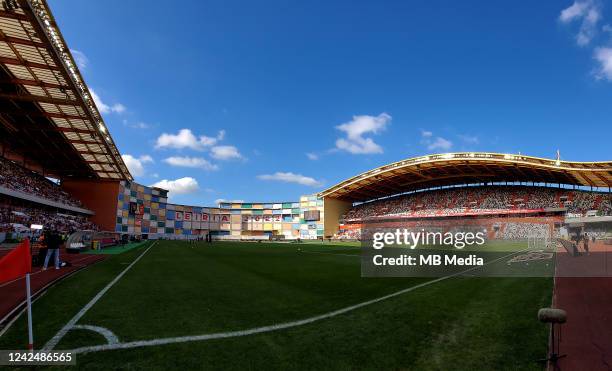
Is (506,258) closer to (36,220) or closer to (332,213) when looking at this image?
(36,220)

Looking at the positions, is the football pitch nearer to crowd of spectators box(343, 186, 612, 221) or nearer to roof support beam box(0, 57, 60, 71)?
roof support beam box(0, 57, 60, 71)

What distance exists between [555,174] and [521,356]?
5251cm

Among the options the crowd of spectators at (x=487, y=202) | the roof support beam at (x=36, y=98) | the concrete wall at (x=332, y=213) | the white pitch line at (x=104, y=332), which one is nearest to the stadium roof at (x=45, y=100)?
the roof support beam at (x=36, y=98)

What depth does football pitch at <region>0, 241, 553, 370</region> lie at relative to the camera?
13.0 ft

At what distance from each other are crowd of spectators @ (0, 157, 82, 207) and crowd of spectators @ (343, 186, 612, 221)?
182ft

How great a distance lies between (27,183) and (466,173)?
6363 centimetres

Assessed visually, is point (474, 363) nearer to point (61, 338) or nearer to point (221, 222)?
point (61, 338)

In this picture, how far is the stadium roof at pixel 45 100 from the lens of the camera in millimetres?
17391

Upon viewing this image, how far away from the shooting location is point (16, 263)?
171 inches

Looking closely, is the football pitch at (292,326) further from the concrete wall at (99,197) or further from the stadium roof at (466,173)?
the concrete wall at (99,197)

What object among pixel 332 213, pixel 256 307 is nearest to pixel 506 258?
pixel 256 307

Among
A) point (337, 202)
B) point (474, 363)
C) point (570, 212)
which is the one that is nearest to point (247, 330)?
point (474, 363)

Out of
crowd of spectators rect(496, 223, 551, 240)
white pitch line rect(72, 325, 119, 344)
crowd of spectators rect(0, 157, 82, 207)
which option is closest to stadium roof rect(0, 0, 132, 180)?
crowd of spectators rect(0, 157, 82, 207)

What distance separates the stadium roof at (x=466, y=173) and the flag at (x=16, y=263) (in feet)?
165
